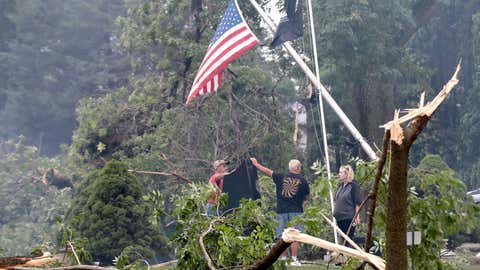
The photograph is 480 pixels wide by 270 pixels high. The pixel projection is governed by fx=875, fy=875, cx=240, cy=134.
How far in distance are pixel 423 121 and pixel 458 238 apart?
13.2m

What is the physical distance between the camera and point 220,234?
5492 millimetres

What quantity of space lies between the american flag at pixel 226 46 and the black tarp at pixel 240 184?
1.58 m

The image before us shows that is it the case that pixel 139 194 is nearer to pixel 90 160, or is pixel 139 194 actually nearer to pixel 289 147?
pixel 90 160

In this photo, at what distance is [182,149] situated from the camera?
17.1 meters

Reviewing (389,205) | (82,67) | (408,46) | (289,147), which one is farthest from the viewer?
(82,67)

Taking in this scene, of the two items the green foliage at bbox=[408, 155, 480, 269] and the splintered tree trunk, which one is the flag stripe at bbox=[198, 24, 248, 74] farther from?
→ the splintered tree trunk

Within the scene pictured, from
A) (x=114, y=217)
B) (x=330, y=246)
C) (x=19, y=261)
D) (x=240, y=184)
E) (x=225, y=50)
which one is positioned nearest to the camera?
(x=330, y=246)

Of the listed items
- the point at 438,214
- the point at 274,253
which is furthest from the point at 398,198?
the point at 438,214

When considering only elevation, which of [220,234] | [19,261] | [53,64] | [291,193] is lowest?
[19,261]

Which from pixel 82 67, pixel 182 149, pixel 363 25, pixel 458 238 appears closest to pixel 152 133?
pixel 182 149

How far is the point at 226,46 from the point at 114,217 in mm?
2997

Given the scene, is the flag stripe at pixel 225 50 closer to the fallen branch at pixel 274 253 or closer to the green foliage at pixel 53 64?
the fallen branch at pixel 274 253

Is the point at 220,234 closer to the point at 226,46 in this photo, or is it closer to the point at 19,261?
the point at 19,261

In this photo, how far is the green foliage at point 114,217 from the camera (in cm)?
1203
